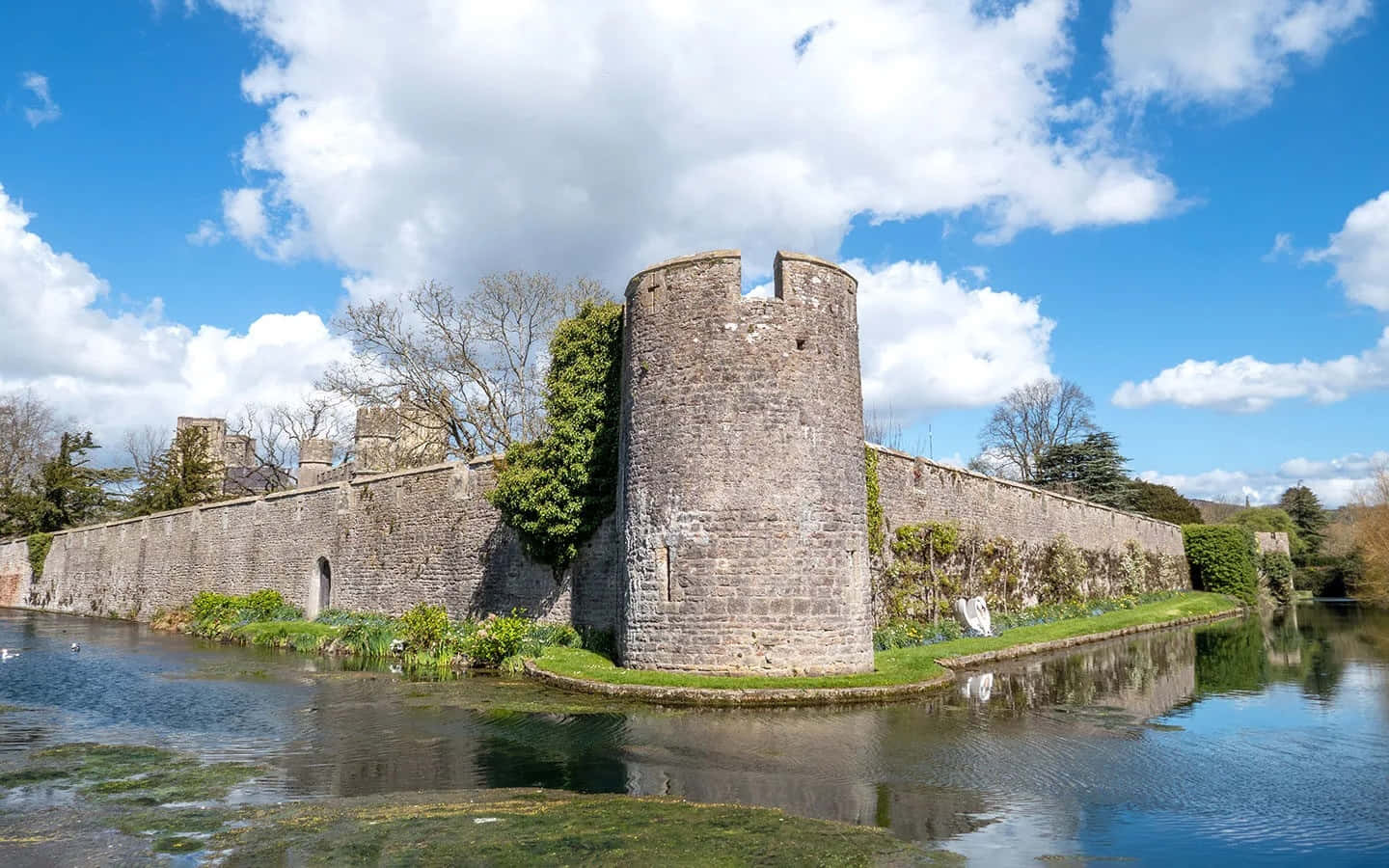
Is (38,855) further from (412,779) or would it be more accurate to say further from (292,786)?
(412,779)

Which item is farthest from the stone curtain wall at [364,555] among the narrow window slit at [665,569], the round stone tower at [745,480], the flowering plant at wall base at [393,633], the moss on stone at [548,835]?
the moss on stone at [548,835]

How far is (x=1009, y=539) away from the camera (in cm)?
2606

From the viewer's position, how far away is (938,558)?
72.0ft

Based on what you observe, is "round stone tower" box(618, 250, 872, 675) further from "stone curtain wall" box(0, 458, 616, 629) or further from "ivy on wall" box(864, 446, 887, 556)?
"ivy on wall" box(864, 446, 887, 556)

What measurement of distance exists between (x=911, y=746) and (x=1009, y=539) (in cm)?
1840

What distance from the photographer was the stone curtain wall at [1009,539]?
21.2 metres

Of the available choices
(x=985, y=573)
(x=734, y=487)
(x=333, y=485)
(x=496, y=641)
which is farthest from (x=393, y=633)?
(x=985, y=573)

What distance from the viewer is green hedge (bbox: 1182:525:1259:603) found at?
136 feet

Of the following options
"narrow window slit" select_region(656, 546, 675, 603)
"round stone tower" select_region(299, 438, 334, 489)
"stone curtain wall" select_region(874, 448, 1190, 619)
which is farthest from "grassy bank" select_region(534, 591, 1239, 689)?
"round stone tower" select_region(299, 438, 334, 489)

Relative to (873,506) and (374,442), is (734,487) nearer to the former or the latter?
(873,506)

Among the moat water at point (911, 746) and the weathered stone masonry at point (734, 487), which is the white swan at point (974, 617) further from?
the weathered stone masonry at point (734, 487)

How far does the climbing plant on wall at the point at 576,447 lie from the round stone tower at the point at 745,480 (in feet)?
8.41

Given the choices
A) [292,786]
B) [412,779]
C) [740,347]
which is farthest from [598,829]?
[740,347]

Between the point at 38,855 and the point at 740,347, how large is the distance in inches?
410
